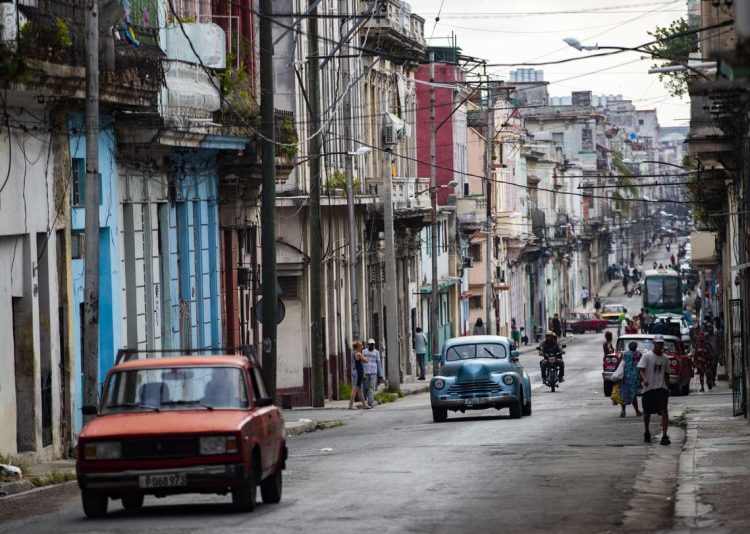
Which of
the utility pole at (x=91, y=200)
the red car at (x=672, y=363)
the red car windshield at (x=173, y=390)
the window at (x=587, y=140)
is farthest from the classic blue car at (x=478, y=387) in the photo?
the window at (x=587, y=140)

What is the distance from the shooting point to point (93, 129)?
23109 mm

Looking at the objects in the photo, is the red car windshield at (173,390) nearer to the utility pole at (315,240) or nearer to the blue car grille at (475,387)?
the blue car grille at (475,387)

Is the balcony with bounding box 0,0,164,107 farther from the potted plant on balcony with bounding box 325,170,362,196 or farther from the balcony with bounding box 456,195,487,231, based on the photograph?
the balcony with bounding box 456,195,487,231

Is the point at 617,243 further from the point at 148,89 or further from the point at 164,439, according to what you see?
the point at 164,439

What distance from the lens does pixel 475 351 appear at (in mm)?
35531

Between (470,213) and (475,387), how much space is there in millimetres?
52805

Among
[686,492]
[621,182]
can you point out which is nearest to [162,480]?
[686,492]

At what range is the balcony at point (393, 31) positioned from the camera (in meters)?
59.0

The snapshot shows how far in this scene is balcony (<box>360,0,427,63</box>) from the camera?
5903 cm

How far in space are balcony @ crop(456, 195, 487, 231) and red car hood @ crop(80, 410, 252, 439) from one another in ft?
228

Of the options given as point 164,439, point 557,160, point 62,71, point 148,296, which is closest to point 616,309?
point 557,160

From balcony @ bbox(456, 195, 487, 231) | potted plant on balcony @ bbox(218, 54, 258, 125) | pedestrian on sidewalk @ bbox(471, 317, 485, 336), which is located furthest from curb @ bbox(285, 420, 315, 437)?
balcony @ bbox(456, 195, 487, 231)

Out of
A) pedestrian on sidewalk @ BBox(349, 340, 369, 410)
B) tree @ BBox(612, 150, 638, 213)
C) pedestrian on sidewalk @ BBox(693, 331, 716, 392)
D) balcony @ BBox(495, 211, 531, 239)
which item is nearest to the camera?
pedestrian on sidewalk @ BBox(349, 340, 369, 410)

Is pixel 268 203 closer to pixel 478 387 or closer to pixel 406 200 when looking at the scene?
pixel 478 387
